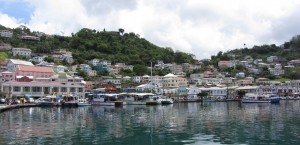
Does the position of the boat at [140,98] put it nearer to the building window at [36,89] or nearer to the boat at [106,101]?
the boat at [106,101]

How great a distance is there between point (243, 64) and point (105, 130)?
146 m

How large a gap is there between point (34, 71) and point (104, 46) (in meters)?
63.9

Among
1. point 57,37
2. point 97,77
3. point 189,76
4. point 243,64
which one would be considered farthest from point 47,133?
point 243,64

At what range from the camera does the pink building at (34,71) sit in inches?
3172

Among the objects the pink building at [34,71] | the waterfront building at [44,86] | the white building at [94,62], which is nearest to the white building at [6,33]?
the white building at [94,62]

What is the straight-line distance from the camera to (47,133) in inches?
985

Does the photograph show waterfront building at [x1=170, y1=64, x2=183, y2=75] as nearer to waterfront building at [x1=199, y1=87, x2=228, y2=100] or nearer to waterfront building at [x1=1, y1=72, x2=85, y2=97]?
waterfront building at [x1=199, y1=87, x2=228, y2=100]

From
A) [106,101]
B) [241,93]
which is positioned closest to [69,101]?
[106,101]

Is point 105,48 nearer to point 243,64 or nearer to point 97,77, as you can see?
point 97,77

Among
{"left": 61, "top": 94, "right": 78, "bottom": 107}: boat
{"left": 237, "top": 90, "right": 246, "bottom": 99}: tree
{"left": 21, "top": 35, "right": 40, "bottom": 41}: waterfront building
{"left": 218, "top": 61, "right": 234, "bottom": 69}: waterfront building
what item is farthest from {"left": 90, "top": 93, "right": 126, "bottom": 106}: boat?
{"left": 218, "top": 61, "right": 234, "bottom": 69}: waterfront building

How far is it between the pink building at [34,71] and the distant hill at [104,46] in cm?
4230

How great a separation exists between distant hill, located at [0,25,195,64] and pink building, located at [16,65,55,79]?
1665 inches

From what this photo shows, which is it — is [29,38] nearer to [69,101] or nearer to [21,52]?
[21,52]

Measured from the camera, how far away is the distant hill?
134738 millimetres
